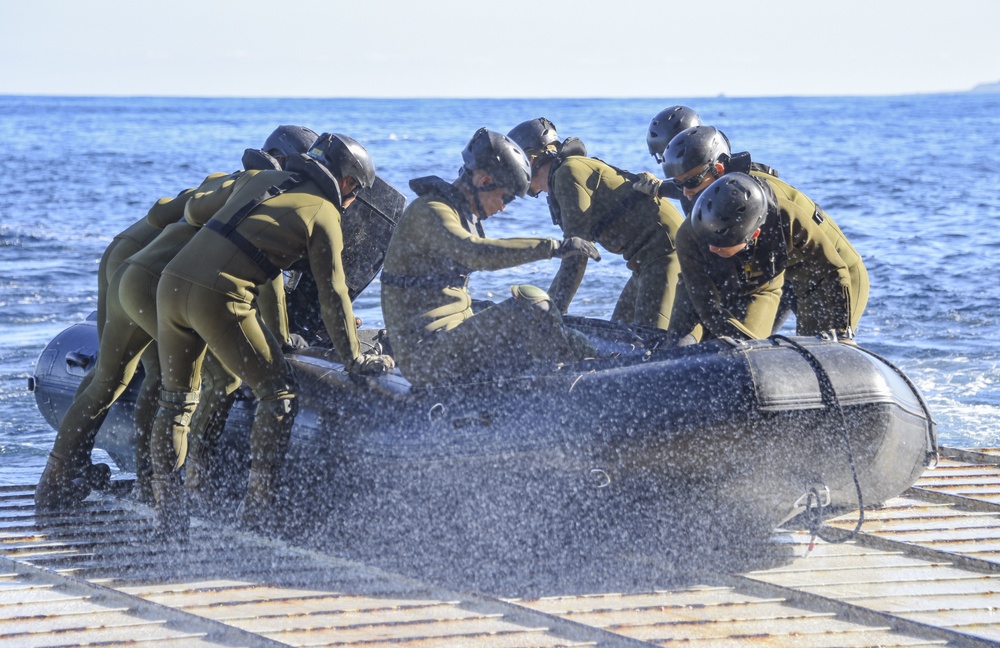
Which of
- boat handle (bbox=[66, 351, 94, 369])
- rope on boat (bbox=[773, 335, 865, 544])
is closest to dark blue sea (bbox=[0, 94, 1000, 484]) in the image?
boat handle (bbox=[66, 351, 94, 369])

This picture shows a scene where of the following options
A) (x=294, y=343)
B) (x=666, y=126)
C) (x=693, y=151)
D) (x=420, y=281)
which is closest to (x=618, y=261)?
(x=666, y=126)

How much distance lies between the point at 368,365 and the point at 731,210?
168cm

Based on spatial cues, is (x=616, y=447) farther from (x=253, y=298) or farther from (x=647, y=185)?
(x=647, y=185)

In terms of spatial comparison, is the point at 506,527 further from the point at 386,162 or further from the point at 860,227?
the point at 386,162

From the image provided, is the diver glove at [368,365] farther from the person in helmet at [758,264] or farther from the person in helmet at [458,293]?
the person in helmet at [758,264]

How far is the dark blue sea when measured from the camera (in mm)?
10461

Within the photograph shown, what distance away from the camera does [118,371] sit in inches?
234

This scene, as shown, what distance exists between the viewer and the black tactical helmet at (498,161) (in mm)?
5273

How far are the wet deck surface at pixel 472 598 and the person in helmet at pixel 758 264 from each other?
98 centimetres

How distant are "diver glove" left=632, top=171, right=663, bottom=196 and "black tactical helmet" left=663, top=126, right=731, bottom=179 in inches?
19.2

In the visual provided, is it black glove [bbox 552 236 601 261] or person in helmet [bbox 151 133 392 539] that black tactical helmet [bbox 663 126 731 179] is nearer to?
black glove [bbox 552 236 601 261]

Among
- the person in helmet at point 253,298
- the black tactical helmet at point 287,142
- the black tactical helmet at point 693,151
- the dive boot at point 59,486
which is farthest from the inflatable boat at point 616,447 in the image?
the black tactical helmet at point 287,142

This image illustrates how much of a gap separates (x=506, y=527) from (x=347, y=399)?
94 centimetres

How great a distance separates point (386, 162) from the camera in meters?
36.5
